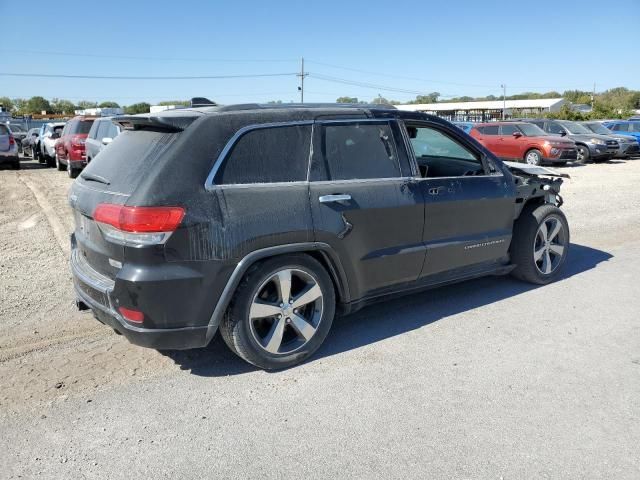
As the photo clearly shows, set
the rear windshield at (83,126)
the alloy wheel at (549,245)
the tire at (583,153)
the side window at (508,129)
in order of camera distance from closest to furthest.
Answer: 1. the alloy wheel at (549,245)
2. the rear windshield at (83,126)
3. the side window at (508,129)
4. the tire at (583,153)

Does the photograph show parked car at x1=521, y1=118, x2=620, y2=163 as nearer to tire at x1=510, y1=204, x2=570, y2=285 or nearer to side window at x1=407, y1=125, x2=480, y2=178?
tire at x1=510, y1=204, x2=570, y2=285

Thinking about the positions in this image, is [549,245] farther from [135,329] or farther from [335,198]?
[135,329]

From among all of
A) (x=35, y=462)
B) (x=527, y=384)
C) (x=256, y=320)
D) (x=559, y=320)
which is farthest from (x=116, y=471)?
(x=559, y=320)

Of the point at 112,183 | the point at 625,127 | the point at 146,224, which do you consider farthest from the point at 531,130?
the point at 146,224

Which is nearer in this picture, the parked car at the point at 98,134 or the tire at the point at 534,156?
the parked car at the point at 98,134

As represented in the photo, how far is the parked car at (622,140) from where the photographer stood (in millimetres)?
22078

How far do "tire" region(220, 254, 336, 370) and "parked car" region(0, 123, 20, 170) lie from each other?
18227mm

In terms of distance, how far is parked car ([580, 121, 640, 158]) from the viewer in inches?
869

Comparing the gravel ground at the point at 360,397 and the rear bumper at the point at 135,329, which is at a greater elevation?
the rear bumper at the point at 135,329

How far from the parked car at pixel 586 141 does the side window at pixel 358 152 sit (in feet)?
60.3

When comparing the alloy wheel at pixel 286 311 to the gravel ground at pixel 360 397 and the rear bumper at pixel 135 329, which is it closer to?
the gravel ground at pixel 360 397

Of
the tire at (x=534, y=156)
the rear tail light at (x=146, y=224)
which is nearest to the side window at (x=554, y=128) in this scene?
the tire at (x=534, y=156)

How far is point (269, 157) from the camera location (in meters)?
3.67

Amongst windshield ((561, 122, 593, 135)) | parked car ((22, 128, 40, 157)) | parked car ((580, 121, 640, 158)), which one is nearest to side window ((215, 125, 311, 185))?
windshield ((561, 122, 593, 135))
